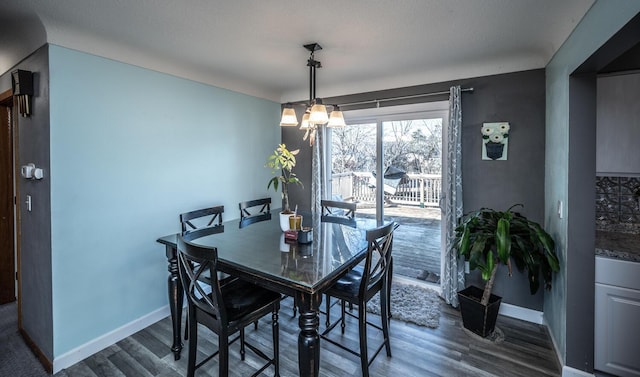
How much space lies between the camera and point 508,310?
9.36 feet

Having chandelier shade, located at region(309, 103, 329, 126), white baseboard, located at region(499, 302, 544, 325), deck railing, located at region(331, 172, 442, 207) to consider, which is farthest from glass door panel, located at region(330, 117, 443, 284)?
chandelier shade, located at region(309, 103, 329, 126)

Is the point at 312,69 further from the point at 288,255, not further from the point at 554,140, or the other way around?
the point at 554,140

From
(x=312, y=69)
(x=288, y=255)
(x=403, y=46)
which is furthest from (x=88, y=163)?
(x=403, y=46)

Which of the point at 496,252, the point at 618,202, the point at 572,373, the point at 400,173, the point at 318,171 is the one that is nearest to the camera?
the point at 572,373

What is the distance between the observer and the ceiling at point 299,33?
1825mm

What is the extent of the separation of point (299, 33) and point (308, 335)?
203 cm

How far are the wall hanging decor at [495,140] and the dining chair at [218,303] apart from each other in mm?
2389

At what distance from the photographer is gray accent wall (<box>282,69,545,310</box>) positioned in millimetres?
2680

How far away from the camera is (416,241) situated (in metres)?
4.04

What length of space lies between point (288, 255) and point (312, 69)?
1542 mm

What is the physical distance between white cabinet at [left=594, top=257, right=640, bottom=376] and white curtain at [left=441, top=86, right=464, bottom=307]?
113cm

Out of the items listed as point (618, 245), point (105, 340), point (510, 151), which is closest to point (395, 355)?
point (618, 245)

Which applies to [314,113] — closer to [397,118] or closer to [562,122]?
[397,118]

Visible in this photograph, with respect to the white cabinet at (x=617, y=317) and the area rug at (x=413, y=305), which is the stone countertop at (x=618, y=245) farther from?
the area rug at (x=413, y=305)
